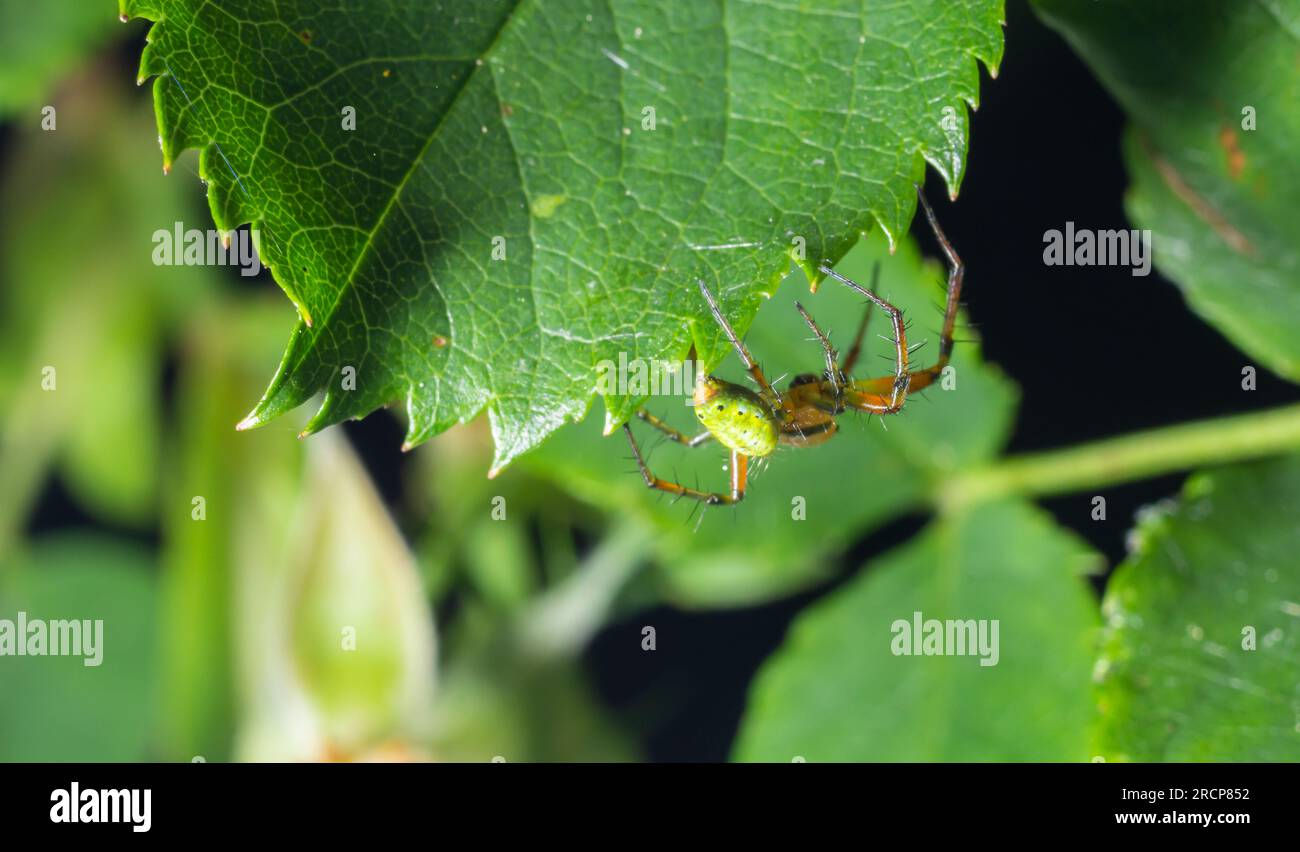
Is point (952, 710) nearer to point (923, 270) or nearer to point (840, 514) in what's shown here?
point (840, 514)

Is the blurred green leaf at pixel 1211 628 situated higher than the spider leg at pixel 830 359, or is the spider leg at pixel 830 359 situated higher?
the spider leg at pixel 830 359

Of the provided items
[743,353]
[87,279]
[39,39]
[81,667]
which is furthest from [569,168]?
[81,667]

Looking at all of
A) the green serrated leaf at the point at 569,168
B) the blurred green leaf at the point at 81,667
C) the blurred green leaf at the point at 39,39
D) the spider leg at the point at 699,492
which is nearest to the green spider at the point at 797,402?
the spider leg at the point at 699,492

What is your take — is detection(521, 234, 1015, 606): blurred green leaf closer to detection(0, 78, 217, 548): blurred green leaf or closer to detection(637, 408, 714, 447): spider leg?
detection(637, 408, 714, 447): spider leg

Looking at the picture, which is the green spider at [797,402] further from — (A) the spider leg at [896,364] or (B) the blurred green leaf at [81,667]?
(B) the blurred green leaf at [81,667]
